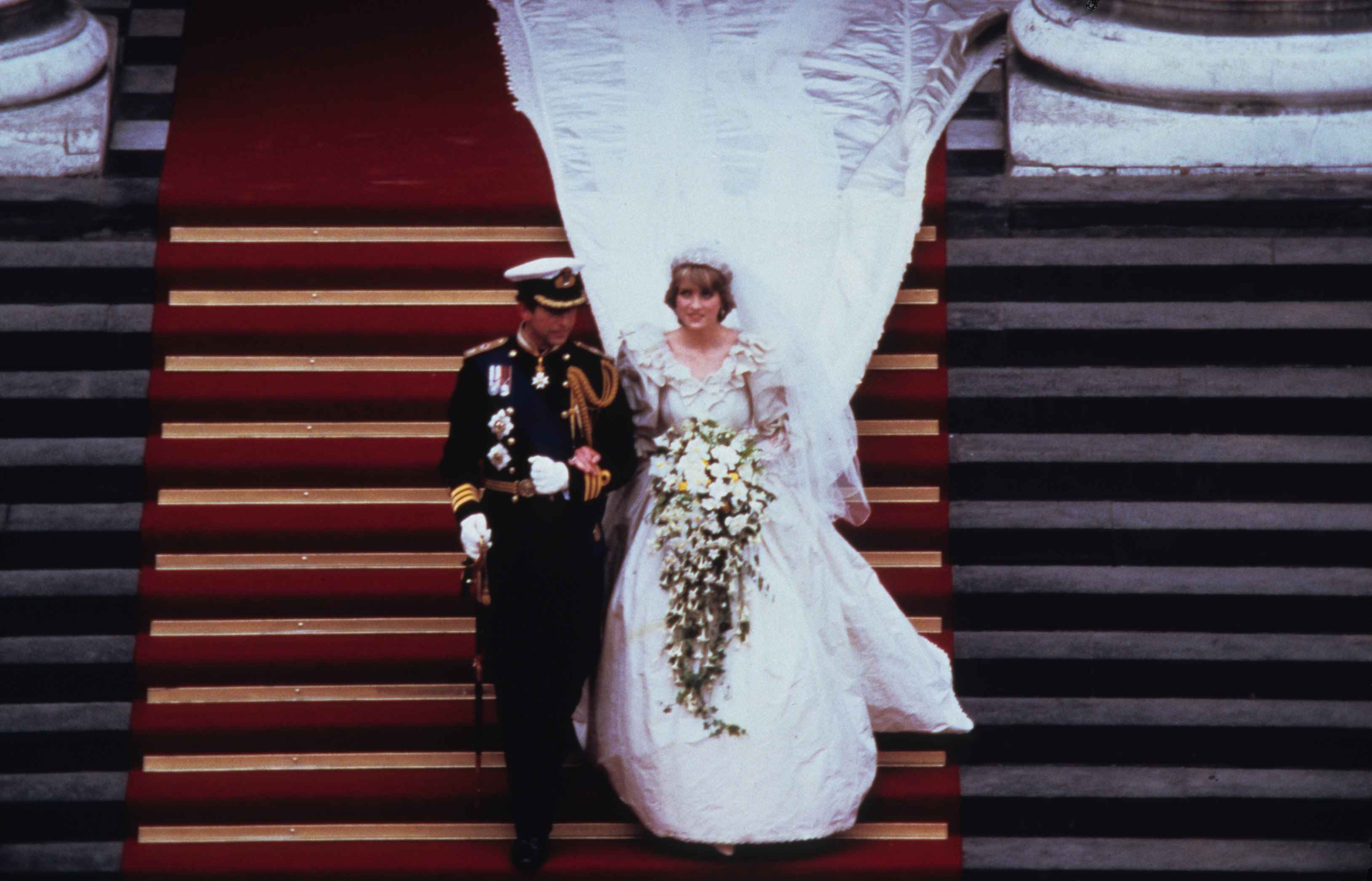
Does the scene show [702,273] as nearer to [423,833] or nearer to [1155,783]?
[423,833]

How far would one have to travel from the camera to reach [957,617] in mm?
5684

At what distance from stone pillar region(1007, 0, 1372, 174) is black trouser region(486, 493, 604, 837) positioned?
2628 mm

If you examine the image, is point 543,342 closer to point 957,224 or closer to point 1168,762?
point 957,224

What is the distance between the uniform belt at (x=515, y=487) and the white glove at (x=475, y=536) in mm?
150

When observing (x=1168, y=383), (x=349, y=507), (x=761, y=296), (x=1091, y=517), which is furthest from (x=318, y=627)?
(x=1168, y=383)

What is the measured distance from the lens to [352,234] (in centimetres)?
618

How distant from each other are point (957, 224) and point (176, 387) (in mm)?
2971

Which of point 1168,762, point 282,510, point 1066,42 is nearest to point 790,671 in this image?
point 1168,762

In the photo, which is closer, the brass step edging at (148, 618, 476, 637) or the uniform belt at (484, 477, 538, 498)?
the uniform belt at (484, 477, 538, 498)

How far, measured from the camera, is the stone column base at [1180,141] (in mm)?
6266

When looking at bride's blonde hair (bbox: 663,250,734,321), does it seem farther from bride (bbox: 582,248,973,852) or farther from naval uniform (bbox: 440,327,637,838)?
naval uniform (bbox: 440,327,637,838)

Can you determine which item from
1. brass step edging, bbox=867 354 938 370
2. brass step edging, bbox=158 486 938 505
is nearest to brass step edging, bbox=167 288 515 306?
brass step edging, bbox=158 486 938 505

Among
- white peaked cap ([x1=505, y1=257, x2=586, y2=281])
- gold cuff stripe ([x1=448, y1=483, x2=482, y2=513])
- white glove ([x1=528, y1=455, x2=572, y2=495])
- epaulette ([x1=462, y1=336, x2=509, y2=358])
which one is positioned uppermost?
white peaked cap ([x1=505, y1=257, x2=586, y2=281])

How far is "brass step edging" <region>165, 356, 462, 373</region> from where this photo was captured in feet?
19.6
